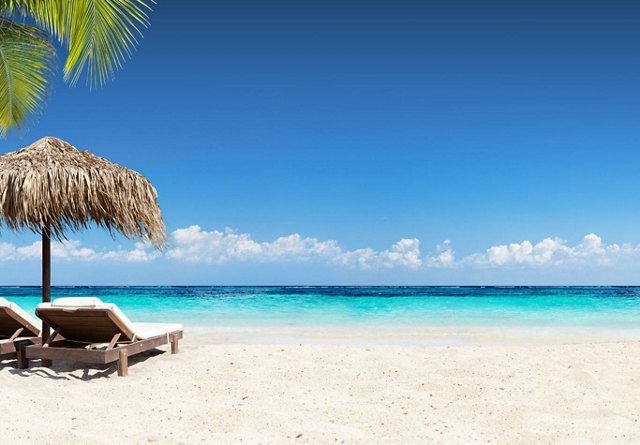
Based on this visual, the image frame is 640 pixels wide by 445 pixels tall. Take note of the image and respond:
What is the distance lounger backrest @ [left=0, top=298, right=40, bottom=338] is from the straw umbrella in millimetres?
782

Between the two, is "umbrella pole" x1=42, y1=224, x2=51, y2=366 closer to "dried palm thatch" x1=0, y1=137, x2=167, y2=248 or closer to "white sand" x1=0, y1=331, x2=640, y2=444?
"dried palm thatch" x1=0, y1=137, x2=167, y2=248

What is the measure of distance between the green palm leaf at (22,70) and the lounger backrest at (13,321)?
3.06 meters

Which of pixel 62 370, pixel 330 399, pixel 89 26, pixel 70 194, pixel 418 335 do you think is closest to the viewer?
pixel 330 399

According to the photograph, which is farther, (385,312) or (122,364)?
(385,312)

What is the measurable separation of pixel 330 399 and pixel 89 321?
2.32 m

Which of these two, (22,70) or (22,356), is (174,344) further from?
(22,70)

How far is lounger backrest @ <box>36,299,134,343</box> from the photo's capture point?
4.47m

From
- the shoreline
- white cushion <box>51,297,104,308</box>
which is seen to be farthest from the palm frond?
the shoreline

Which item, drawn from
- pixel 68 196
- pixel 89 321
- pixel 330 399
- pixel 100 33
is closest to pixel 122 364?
pixel 89 321

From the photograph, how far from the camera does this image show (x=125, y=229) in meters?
6.11

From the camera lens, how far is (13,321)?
5.18 metres

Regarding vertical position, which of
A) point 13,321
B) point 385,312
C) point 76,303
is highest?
point 76,303

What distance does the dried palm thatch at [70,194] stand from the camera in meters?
5.51

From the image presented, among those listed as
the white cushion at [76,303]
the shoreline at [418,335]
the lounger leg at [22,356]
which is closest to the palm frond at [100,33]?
the white cushion at [76,303]
